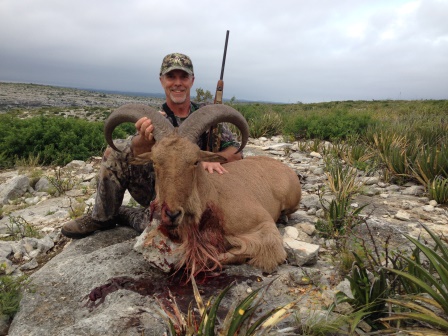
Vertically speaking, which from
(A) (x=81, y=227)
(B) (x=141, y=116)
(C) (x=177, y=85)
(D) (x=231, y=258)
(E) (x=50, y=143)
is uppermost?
(C) (x=177, y=85)

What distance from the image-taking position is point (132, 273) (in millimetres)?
3922

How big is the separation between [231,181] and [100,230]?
7.27 feet

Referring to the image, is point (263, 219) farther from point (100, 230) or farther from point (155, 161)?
point (100, 230)

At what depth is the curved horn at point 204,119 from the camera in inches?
155

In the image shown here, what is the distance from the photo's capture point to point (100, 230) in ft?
18.5

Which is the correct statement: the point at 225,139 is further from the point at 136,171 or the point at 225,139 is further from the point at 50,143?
the point at 50,143

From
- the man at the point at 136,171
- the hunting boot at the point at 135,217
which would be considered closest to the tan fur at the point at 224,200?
the man at the point at 136,171

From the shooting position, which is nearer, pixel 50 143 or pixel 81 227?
pixel 81 227

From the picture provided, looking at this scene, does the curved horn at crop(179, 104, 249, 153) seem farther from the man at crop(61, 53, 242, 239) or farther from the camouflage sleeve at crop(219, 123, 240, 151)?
the camouflage sleeve at crop(219, 123, 240, 151)

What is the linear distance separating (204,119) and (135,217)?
2.28 metres

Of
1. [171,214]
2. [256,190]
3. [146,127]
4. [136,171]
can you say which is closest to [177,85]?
[136,171]

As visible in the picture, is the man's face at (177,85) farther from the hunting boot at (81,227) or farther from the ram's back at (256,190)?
the hunting boot at (81,227)

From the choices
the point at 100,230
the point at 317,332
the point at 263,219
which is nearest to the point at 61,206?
the point at 100,230

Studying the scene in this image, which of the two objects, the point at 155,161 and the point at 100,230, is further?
the point at 100,230
